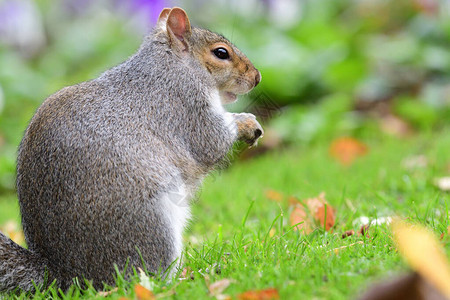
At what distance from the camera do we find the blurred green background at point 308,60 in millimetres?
6504

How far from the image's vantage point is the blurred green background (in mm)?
6504

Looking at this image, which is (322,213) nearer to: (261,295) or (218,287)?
(218,287)

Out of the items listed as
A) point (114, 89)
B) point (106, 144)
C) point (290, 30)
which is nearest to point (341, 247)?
point (106, 144)

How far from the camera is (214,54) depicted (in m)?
3.10

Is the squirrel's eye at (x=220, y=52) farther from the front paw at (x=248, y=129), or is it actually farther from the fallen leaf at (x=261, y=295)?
the fallen leaf at (x=261, y=295)

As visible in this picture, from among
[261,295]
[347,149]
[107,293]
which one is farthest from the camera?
[347,149]

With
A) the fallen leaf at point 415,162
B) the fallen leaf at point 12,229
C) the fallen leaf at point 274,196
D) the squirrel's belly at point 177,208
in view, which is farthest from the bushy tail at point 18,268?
the fallen leaf at point 415,162

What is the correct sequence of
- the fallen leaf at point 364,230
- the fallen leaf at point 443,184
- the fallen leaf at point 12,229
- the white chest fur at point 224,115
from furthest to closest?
1. the fallen leaf at point 12,229
2. the fallen leaf at point 443,184
3. the white chest fur at point 224,115
4. the fallen leaf at point 364,230

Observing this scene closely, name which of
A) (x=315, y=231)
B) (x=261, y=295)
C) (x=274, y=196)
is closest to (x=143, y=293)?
(x=261, y=295)

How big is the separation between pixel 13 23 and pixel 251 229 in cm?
840

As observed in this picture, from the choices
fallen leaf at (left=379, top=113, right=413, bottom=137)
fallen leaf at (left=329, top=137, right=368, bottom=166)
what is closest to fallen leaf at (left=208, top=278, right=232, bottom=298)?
fallen leaf at (left=329, top=137, right=368, bottom=166)

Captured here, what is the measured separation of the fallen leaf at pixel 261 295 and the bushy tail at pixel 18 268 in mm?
1083

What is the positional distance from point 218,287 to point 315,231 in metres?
0.84

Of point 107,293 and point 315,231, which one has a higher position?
point 315,231
